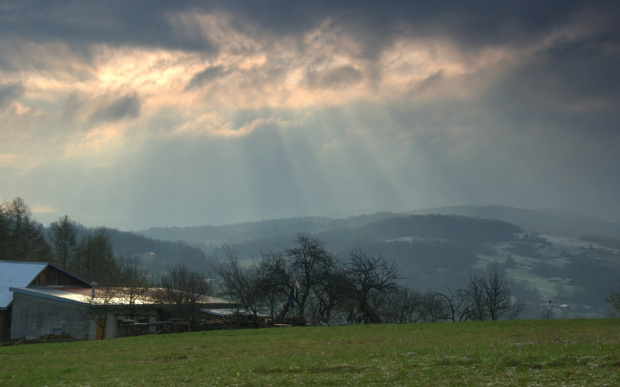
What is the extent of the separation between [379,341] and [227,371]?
9001mm

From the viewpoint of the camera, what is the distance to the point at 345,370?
53.6 feet

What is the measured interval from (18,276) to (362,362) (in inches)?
2068

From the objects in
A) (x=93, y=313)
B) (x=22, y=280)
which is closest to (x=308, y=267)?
(x=93, y=313)

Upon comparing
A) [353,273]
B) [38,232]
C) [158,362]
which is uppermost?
[38,232]

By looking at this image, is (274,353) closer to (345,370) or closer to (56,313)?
(345,370)

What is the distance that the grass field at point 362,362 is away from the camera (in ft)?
46.3

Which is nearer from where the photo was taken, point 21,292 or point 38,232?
point 21,292

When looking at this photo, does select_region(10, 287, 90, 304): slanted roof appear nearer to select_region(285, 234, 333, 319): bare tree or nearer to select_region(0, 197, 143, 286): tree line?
select_region(285, 234, 333, 319): bare tree

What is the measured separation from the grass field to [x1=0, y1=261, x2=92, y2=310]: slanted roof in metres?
33.0

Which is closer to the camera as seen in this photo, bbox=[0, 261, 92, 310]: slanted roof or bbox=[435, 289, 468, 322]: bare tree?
bbox=[435, 289, 468, 322]: bare tree

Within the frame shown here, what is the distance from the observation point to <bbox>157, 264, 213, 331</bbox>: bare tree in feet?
148

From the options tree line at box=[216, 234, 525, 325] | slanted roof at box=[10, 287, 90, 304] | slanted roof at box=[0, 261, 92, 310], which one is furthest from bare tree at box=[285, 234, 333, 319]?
slanted roof at box=[0, 261, 92, 310]

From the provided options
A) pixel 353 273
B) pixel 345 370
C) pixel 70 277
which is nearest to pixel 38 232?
pixel 70 277

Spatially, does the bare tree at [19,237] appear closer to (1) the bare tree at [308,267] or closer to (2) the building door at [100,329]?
(2) the building door at [100,329]
